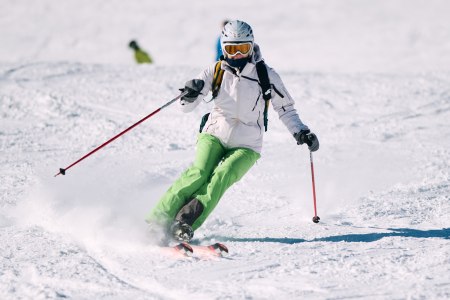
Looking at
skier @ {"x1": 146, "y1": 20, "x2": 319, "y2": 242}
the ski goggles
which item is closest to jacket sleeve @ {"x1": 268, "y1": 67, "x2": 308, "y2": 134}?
skier @ {"x1": 146, "y1": 20, "x2": 319, "y2": 242}

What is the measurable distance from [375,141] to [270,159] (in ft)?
5.41

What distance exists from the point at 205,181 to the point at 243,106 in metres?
0.70

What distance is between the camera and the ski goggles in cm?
513

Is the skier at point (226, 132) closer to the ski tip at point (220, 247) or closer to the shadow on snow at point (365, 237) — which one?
the ski tip at point (220, 247)

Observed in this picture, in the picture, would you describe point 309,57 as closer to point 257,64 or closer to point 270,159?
point 270,159

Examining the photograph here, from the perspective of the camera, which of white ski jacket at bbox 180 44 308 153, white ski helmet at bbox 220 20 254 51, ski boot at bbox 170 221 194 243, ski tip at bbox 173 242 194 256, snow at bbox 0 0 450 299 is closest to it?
snow at bbox 0 0 450 299

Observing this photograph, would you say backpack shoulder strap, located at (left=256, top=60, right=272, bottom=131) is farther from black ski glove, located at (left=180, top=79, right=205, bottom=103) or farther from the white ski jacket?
black ski glove, located at (left=180, top=79, right=205, bottom=103)

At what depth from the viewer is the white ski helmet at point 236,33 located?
5.12 meters

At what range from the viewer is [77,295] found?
3877 millimetres

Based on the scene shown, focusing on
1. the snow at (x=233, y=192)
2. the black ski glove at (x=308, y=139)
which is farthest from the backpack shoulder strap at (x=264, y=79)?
the snow at (x=233, y=192)

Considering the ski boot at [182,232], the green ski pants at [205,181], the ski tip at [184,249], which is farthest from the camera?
the green ski pants at [205,181]

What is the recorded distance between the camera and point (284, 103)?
5383 millimetres

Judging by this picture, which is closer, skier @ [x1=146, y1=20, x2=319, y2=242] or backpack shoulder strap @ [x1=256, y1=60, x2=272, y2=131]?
skier @ [x1=146, y1=20, x2=319, y2=242]

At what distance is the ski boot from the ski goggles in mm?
1432
